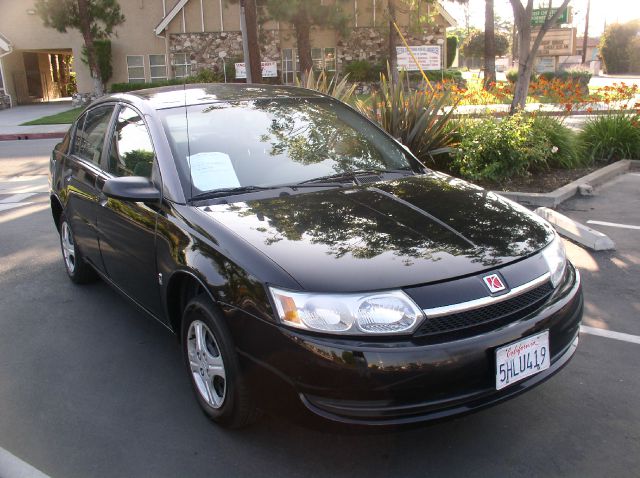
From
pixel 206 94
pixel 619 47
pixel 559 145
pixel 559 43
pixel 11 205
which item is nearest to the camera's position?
pixel 206 94

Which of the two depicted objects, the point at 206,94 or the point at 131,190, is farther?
the point at 206,94

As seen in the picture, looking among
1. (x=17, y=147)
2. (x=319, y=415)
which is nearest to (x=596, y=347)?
(x=319, y=415)

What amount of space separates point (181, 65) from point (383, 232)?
3259cm

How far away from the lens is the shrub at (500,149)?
8.09m

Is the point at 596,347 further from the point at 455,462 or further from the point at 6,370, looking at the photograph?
the point at 6,370

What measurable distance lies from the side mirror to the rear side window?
1.10m

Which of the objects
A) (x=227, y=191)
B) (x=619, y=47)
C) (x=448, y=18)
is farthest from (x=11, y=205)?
(x=619, y=47)

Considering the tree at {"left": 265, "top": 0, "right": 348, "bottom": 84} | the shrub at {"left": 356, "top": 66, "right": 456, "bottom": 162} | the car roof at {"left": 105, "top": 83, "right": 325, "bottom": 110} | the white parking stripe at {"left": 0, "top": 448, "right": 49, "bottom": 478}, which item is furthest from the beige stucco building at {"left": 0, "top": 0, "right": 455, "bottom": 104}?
the white parking stripe at {"left": 0, "top": 448, "right": 49, "bottom": 478}

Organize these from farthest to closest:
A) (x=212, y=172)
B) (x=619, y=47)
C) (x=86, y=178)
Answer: (x=619, y=47)
(x=86, y=178)
(x=212, y=172)

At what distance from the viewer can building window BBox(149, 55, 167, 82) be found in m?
33.4

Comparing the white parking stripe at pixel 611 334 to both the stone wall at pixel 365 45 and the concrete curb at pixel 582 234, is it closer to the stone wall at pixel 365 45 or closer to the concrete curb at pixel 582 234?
the concrete curb at pixel 582 234

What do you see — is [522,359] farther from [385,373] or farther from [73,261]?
[73,261]

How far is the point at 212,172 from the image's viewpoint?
11.9 ft

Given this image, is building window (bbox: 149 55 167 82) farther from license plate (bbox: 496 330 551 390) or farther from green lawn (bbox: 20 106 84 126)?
license plate (bbox: 496 330 551 390)
